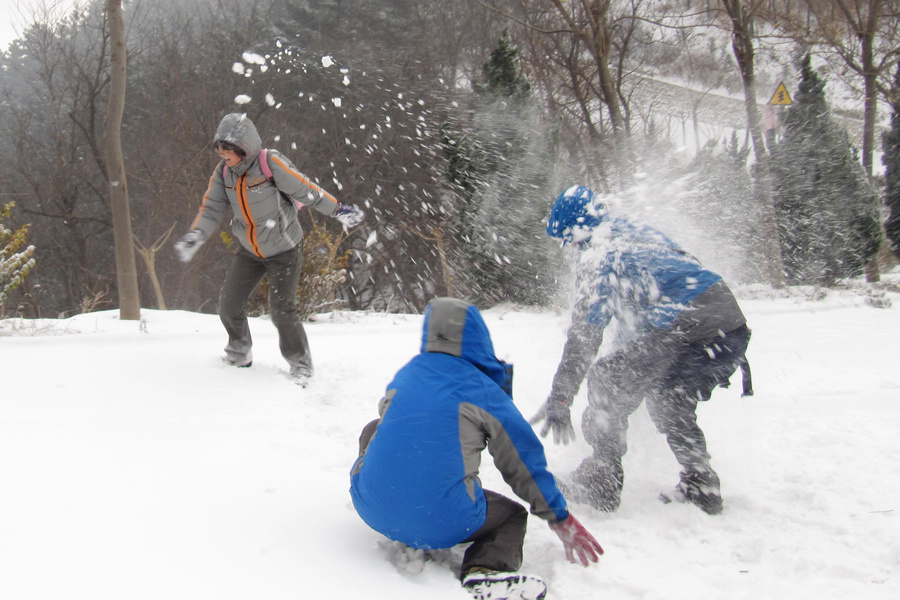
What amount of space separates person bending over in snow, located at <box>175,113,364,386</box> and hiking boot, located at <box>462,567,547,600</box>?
2.60 meters

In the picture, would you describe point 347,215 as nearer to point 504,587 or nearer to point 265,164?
point 265,164

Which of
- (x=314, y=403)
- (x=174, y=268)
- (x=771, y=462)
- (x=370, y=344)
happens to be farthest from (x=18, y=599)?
(x=174, y=268)

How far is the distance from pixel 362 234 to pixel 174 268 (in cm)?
638

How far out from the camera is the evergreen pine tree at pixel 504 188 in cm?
1114

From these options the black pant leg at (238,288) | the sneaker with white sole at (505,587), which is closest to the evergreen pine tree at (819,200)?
the black pant leg at (238,288)

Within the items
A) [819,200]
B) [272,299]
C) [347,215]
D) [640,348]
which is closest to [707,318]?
[640,348]

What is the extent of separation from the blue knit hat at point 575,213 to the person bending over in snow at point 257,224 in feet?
5.14

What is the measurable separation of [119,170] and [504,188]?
627 cm

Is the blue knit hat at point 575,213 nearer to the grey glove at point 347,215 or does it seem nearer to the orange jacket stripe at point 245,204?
the grey glove at point 347,215

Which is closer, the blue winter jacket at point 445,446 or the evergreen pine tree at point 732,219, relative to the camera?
the blue winter jacket at point 445,446

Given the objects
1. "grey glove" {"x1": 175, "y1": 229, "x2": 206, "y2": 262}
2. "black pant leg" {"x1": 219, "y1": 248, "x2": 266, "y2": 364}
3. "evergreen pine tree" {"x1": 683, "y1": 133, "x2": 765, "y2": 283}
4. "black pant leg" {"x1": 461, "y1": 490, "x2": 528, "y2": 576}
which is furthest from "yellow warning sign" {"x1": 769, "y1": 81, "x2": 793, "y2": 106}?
"black pant leg" {"x1": 461, "y1": 490, "x2": 528, "y2": 576}

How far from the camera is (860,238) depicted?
46.6ft

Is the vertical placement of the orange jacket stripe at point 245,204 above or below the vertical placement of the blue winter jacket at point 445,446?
above

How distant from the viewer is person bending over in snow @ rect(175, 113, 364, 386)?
4031mm
